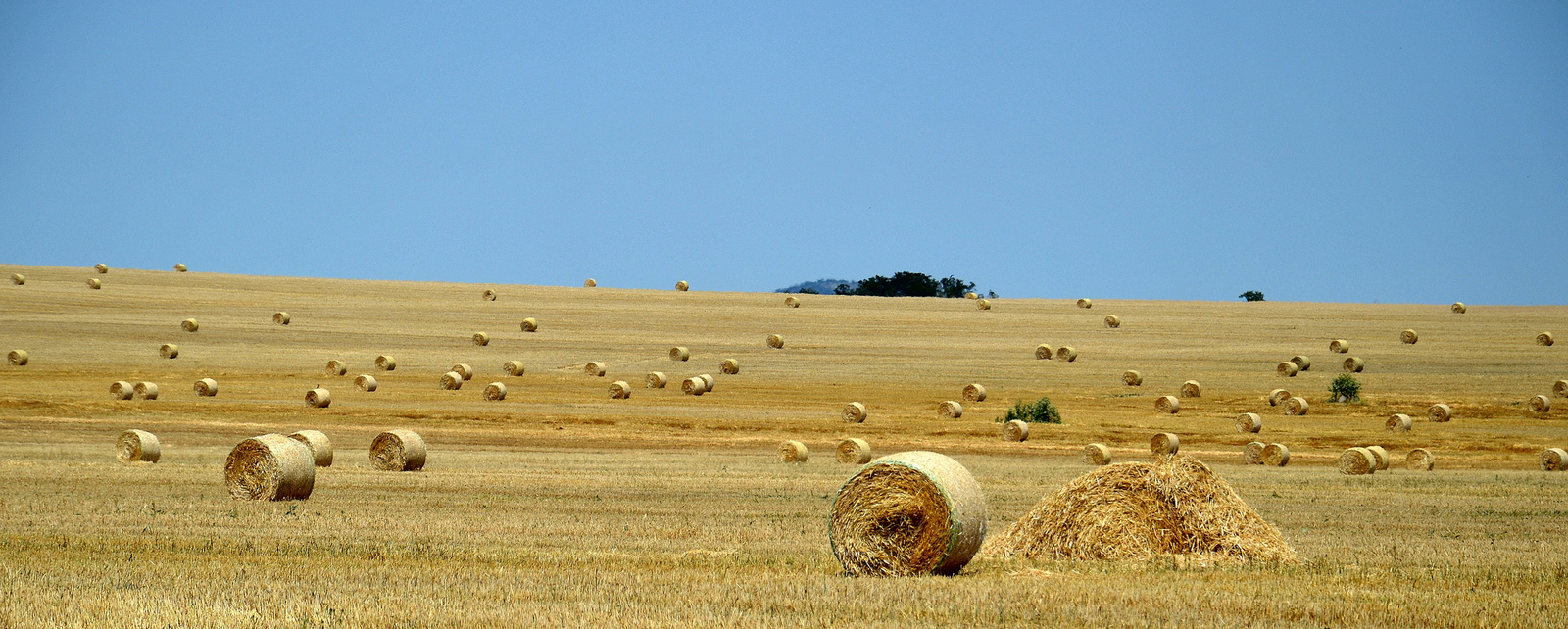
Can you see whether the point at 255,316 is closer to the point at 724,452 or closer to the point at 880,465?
the point at 724,452

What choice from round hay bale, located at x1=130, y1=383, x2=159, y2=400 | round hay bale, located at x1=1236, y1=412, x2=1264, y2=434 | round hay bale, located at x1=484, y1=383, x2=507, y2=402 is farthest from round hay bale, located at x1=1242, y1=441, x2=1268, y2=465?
round hay bale, located at x1=130, y1=383, x2=159, y2=400

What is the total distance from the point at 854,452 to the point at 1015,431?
8.22 metres

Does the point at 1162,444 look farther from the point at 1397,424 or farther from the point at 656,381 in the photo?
the point at 656,381

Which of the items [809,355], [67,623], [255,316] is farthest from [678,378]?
[67,623]

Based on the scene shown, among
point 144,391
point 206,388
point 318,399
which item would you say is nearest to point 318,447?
point 318,399

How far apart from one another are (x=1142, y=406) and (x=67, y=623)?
1675 inches

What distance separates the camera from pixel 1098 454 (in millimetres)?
31781

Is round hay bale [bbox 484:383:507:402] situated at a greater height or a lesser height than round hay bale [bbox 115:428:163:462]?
greater

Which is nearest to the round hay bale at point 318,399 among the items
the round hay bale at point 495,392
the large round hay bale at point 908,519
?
the round hay bale at point 495,392

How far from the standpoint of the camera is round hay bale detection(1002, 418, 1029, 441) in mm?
38062

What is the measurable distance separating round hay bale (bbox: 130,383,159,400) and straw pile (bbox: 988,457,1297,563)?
3574 centimetres

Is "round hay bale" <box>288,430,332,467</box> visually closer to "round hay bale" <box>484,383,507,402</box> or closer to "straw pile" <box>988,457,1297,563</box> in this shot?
"straw pile" <box>988,457,1297,563</box>

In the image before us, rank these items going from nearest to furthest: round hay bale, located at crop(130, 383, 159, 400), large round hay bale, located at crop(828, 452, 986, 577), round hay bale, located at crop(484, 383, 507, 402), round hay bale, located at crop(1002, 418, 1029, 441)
→ large round hay bale, located at crop(828, 452, 986, 577)
round hay bale, located at crop(1002, 418, 1029, 441)
round hay bale, located at crop(130, 383, 159, 400)
round hay bale, located at crop(484, 383, 507, 402)

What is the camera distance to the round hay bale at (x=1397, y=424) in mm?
40906
